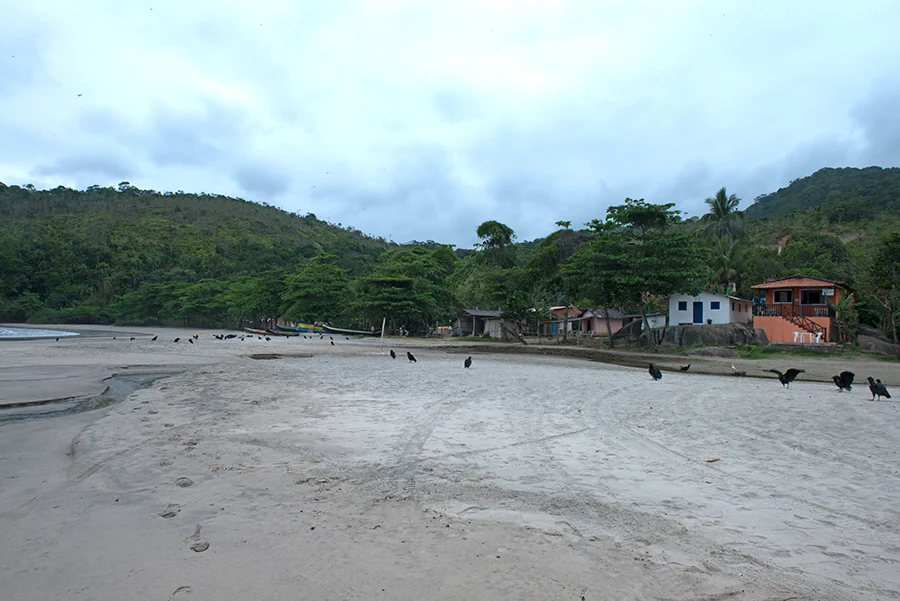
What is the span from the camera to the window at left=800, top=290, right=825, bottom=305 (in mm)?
28625

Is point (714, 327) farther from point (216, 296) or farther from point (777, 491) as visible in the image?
point (216, 296)

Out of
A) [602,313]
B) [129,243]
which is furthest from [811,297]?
[129,243]

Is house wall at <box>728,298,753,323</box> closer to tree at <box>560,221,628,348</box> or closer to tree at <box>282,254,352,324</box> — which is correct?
tree at <box>560,221,628,348</box>

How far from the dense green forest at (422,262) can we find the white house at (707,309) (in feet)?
6.63

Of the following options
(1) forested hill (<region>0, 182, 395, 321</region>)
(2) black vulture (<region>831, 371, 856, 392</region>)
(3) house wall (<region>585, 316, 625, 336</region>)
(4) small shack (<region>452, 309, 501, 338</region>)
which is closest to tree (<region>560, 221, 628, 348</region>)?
(4) small shack (<region>452, 309, 501, 338</region>)

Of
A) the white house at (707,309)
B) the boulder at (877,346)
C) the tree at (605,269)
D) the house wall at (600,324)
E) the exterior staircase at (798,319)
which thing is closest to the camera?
the boulder at (877,346)

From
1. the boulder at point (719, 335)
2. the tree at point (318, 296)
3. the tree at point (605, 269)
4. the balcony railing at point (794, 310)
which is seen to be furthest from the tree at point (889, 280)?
the tree at point (318, 296)

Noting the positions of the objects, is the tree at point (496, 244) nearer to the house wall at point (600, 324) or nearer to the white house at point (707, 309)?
the house wall at point (600, 324)

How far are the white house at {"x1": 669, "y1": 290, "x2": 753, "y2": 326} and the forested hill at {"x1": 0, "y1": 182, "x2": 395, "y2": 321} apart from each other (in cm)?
5116

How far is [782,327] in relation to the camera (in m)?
28.4

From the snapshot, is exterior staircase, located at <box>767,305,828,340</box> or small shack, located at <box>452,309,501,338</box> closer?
exterior staircase, located at <box>767,305,828,340</box>

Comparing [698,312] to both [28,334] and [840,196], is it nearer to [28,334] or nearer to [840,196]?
[840,196]

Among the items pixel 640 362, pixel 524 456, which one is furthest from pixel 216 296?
pixel 524 456

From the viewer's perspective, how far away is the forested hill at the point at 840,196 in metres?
56.8
